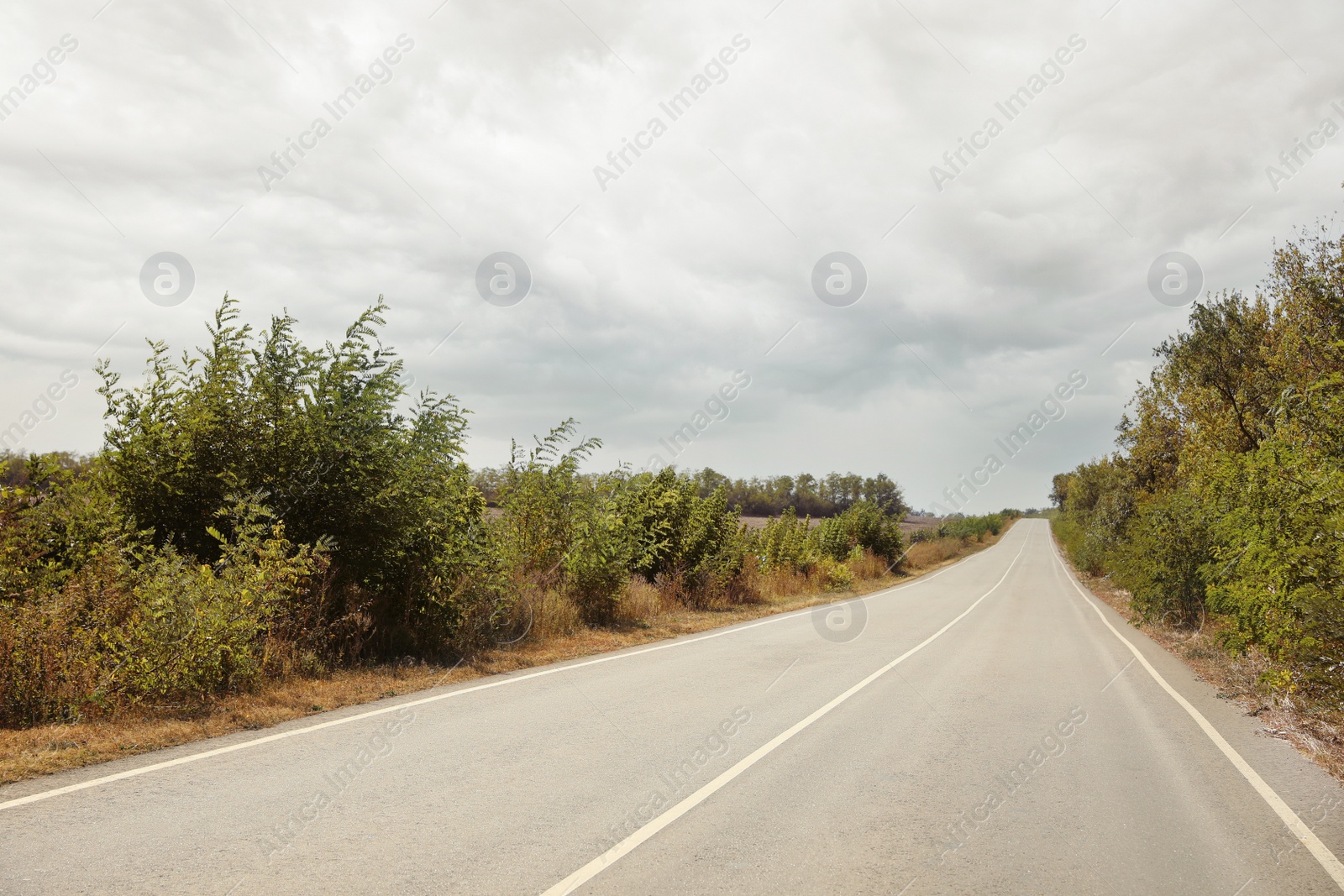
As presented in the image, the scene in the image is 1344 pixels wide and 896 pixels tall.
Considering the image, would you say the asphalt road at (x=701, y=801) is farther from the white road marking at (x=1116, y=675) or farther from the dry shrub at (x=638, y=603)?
the dry shrub at (x=638, y=603)

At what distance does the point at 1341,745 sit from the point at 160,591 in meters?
12.0

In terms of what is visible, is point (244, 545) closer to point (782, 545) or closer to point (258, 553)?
point (258, 553)

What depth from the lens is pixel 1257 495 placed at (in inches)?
394

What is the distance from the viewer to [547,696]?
8.46m

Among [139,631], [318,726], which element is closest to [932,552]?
[318,726]

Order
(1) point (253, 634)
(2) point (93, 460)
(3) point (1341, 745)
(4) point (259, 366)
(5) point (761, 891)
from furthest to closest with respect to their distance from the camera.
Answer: (4) point (259, 366)
(2) point (93, 460)
(1) point (253, 634)
(3) point (1341, 745)
(5) point (761, 891)

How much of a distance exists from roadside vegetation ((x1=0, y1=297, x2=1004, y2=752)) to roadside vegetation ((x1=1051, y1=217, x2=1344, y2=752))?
998 centimetres

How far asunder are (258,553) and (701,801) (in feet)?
20.5

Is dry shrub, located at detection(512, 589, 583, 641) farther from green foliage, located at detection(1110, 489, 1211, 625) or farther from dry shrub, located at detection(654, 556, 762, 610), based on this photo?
green foliage, located at detection(1110, 489, 1211, 625)

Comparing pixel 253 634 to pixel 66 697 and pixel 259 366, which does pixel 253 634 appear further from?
pixel 259 366

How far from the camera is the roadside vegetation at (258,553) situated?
282 inches

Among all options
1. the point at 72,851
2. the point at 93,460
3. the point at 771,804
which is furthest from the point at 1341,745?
the point at 93,460

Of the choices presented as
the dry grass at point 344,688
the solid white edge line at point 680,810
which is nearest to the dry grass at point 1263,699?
the solid white edge line at point 680,810

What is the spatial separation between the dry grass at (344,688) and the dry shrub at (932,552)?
32406mm
